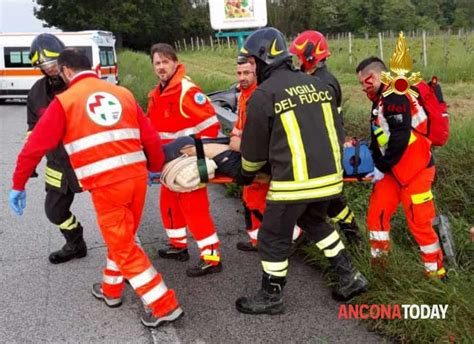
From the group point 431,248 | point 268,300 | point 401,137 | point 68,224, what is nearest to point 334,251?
point 268,300

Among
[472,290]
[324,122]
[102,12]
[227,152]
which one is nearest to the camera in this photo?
[472,290]

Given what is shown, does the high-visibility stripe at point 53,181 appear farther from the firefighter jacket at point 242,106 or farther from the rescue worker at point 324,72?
the rescue worker at point 324,72

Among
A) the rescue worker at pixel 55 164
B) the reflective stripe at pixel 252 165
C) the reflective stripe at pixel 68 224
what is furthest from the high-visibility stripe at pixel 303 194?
the reflective stripe at pixel 68 224

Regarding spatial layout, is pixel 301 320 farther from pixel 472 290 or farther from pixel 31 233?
pixel 31 233

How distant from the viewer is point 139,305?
3789 millimetres

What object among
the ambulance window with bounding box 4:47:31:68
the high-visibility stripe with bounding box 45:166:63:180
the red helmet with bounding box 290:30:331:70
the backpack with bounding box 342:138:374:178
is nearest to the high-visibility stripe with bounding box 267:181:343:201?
the backpack with bounding box 342:138:374:178

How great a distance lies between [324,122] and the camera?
3354mm

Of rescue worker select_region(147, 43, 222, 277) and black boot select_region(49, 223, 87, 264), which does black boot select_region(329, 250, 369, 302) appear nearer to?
rescue worker select_region(147, 43, 222, 277)

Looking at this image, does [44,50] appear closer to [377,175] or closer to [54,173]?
[54,173]

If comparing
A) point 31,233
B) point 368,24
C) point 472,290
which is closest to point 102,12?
point 368,24

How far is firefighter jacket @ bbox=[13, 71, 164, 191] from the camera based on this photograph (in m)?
A: 3.22

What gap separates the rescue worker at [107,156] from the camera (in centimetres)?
324

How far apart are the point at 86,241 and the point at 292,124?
9.09 feet

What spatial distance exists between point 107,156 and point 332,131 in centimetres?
150
